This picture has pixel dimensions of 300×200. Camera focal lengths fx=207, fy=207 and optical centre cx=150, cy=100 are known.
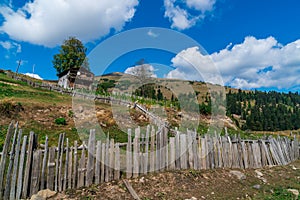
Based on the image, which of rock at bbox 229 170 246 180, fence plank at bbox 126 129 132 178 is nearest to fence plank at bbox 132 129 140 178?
fence plank at bbox 126 129 132 178

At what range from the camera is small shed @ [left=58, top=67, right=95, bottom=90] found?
149 feet

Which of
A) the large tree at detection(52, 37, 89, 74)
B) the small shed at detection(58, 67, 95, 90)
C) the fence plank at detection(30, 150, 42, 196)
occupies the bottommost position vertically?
the fence plank at detection(30, 150, 42, 196)

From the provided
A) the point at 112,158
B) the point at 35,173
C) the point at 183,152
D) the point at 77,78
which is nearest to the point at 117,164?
the point at 112,158

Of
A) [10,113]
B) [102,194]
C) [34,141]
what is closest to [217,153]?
[102,194]

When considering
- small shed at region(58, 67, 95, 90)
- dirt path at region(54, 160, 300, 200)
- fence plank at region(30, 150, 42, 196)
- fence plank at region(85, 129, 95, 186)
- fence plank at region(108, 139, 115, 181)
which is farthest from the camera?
small shed at region(58, 67, 95, 90)

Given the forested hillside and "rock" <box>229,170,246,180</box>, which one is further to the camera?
the forested hillside

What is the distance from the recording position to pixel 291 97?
101562mm

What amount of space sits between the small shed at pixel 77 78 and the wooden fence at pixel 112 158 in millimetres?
40336

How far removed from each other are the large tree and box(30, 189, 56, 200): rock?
49.7 meters

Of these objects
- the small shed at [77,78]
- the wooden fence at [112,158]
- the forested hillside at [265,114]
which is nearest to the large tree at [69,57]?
the small shed at [77,78]

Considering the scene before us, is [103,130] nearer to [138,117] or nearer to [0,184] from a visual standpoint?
[138,117]

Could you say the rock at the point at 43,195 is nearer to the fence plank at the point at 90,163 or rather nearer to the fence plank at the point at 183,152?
the fence plank at the point at 90,163

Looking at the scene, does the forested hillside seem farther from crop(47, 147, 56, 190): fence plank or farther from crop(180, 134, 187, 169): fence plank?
crop(47, 147, 56, 190): fence plank

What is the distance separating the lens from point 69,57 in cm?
5297
